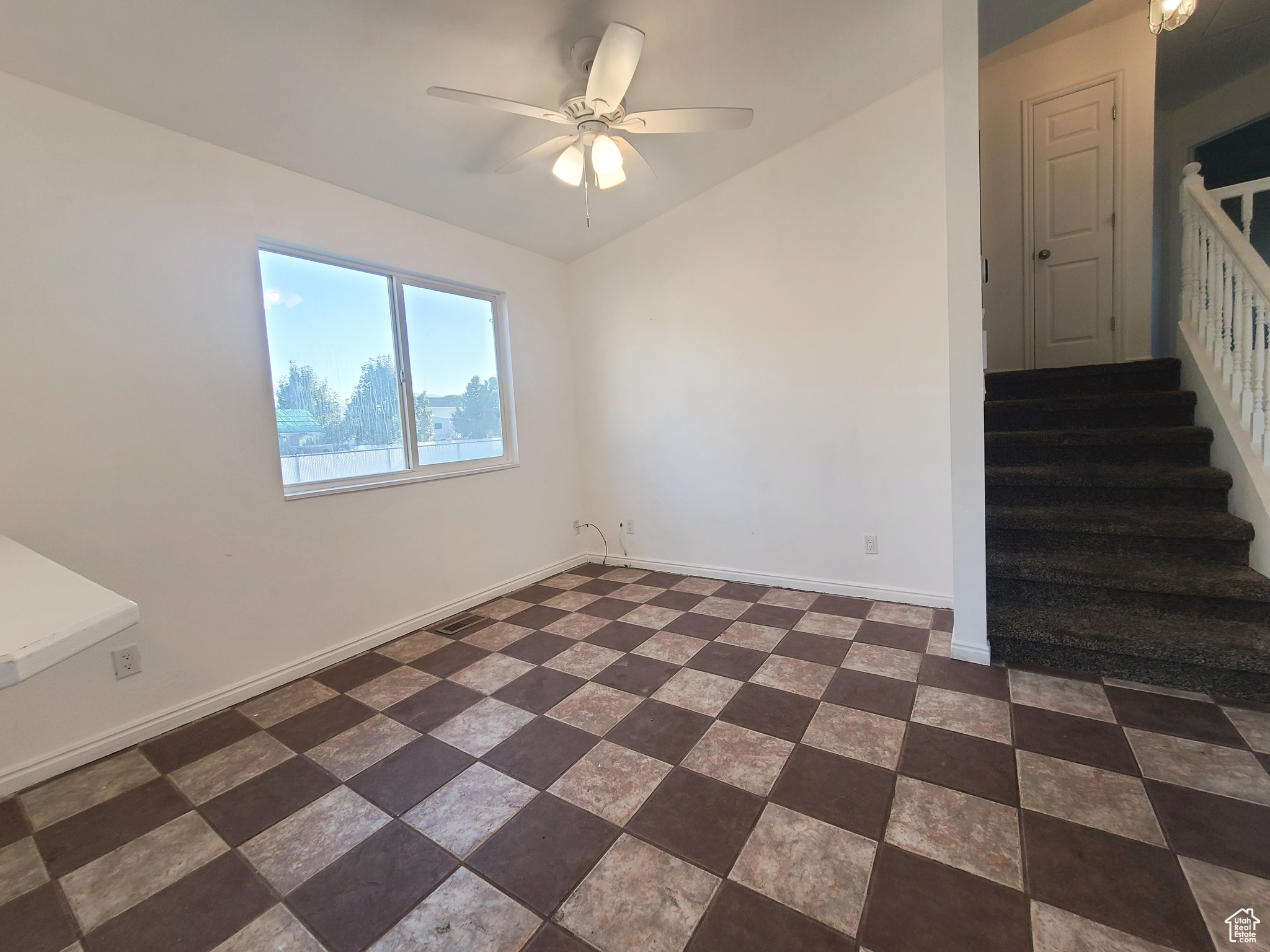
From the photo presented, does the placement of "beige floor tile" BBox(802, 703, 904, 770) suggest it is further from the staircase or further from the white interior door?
the white interior door

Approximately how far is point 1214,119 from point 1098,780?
16.8ft

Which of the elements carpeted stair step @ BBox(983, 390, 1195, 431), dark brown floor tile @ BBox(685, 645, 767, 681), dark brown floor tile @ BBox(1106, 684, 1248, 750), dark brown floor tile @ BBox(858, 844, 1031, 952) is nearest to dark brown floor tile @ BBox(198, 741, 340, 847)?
dark brown floor tile @ BBox(685, 645, 767, 681)

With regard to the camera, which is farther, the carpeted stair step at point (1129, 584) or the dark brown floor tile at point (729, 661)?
the dark brown floor tile at point (729, 661)

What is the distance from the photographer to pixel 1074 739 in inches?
64.6

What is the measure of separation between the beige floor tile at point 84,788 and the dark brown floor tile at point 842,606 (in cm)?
302

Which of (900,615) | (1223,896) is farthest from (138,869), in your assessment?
(900,615)

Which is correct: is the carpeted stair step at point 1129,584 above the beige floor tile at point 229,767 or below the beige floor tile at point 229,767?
above

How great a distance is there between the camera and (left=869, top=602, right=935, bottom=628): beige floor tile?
263 cm

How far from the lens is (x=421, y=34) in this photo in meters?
1.85

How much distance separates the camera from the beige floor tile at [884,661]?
214cm

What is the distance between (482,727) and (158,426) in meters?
1.78

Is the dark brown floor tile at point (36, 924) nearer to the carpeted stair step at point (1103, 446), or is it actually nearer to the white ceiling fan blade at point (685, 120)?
the white ceiling fan blade at point (685, 120)

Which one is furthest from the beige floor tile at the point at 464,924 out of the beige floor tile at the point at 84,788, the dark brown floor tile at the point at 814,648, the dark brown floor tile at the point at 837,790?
the dark brown floor tile at the point at 814,648

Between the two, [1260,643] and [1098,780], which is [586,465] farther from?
[1260,643]
